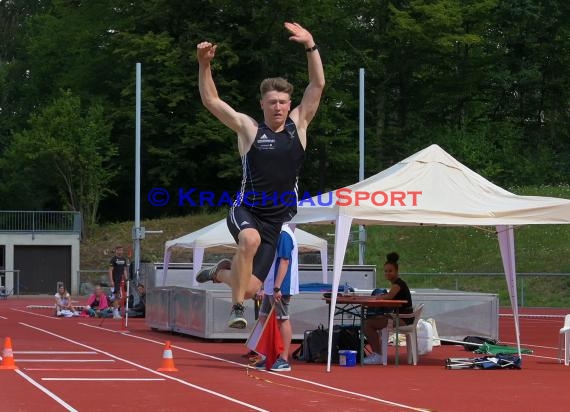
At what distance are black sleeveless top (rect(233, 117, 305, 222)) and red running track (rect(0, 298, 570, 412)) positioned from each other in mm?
2034

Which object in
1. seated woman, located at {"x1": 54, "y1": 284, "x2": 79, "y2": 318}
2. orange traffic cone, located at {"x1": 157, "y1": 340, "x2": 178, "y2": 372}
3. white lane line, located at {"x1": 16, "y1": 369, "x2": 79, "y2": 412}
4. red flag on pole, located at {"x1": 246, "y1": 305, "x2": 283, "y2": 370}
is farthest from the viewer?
seated woman, located at {"x1": 54, "y1": 284, "x2": 79, "y2": 318}

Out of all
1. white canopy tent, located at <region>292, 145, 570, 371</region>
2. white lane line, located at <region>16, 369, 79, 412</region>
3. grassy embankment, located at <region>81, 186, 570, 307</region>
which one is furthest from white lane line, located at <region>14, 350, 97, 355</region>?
grassy embankment, located at <region>81, 186, 570, 307</region>

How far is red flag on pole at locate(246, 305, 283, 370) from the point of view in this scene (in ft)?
43.8

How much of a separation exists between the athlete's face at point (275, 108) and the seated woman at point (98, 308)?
1972cm

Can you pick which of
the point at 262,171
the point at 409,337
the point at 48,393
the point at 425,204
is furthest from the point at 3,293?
the point at 262,171

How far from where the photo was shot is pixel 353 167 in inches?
1913

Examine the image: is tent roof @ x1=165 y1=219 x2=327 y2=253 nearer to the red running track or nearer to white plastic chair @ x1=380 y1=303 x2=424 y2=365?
the red running track

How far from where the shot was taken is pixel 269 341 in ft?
44.0

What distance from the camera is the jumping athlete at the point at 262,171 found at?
7.81 m

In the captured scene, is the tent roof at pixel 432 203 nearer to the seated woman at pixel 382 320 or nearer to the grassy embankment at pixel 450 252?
the seated woman at pixel 382 320

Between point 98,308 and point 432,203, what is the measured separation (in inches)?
594

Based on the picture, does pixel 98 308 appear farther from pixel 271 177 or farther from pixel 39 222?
Result: pixel 271 177

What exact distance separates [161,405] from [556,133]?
153 ft

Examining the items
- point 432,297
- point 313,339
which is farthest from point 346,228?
point 432,297
